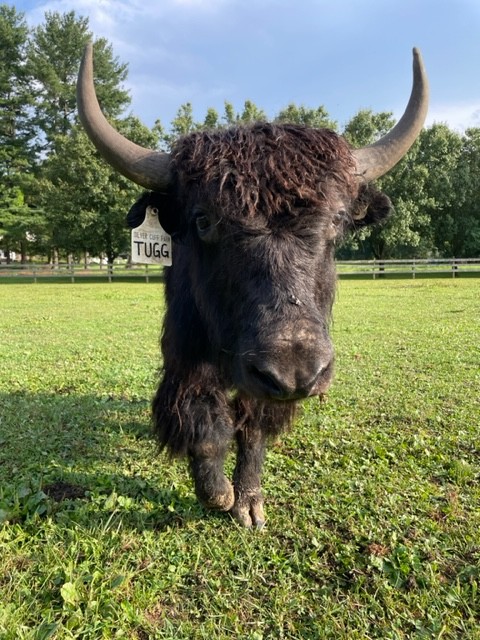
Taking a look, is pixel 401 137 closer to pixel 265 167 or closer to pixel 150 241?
pixel 265 167

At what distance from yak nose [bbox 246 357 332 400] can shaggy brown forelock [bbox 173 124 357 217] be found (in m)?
0.81

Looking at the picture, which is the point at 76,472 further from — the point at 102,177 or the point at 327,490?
the point at 102,177

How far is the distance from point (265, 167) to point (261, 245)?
461mm

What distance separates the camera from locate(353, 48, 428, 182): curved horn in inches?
122

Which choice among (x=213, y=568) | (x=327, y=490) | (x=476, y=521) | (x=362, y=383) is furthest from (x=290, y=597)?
(x=362, y=383)

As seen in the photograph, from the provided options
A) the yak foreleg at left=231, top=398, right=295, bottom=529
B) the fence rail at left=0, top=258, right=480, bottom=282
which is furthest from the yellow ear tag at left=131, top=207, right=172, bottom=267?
the fence rail at left=0, top=258, right=480, bottom=282

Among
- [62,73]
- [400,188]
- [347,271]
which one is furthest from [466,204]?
[62,73]

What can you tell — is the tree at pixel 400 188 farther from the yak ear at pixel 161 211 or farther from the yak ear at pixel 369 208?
the yak ear at pixel 161 211

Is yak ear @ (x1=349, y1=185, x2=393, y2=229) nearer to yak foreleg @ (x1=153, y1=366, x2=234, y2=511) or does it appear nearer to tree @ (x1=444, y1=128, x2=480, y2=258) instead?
yak foreleg @ (x1=153, y1=366, x2=234, y2=511)

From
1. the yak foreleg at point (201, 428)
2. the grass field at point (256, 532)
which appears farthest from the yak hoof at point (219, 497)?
the grass field at point (256, 532)

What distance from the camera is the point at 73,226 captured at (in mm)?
35031

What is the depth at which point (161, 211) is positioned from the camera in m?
3.01

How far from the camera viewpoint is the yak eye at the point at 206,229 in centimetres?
248

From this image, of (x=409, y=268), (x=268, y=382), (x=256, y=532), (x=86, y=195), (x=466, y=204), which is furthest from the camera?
(x=466, y=204)
